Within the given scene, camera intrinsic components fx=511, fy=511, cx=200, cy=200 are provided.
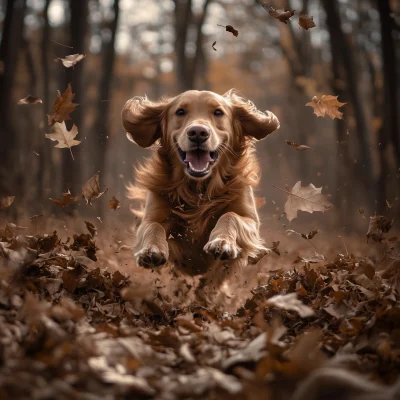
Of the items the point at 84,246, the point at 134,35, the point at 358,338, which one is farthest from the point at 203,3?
the point at 358,338

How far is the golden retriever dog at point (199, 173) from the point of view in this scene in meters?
4.50

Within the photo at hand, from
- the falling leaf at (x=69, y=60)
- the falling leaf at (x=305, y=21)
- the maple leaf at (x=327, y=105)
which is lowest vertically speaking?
the maple leaf at (x=327, y=105)

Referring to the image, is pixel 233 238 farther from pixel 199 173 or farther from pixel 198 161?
pixel 198 161

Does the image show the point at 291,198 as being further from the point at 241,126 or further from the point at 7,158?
the point at 7,158

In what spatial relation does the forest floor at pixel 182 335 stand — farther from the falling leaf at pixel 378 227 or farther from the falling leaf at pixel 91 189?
the falling leaf at pixel 91 189

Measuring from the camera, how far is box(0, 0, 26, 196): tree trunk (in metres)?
10.0

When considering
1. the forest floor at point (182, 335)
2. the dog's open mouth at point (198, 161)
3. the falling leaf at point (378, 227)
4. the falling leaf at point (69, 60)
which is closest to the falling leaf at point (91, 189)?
the forest floor at point (182, 335)

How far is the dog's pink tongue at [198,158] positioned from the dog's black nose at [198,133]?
0.55ft

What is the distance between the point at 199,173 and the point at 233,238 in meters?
0.72

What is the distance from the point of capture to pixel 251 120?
17.2 ft

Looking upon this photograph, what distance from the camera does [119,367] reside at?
7.13ft

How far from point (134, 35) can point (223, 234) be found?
84.5ft

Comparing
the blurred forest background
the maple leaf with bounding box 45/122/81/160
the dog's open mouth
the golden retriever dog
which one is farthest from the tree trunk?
the dog's open mouth

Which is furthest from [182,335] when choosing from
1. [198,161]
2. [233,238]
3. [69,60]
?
[69,60]
